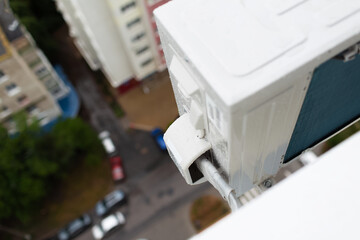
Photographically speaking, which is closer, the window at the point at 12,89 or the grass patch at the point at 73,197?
the window at the point at 12,89

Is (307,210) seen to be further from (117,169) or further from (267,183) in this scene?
(117,169)

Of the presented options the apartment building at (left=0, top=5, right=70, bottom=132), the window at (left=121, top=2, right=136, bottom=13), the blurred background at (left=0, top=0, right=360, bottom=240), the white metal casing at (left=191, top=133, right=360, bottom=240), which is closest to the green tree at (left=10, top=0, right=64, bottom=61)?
the blurred background at (left=0, top=0, right=360, bottom=240)

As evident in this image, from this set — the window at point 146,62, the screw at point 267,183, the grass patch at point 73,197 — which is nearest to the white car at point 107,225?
the grass patch at point 73,197

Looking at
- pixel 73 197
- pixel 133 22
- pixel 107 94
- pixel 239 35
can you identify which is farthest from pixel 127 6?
pixel 239 35

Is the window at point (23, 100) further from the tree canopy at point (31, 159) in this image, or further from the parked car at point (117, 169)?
the parked car at point (117, 169)

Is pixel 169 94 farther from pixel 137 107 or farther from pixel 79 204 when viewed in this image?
pixel 79 204

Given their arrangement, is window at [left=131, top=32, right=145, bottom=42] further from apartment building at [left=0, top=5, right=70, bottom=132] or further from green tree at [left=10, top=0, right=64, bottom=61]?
green tree at [left=10, top=0, right=64, bottom=61]

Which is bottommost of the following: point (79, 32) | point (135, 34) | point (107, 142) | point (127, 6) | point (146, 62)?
point (107, 142)
